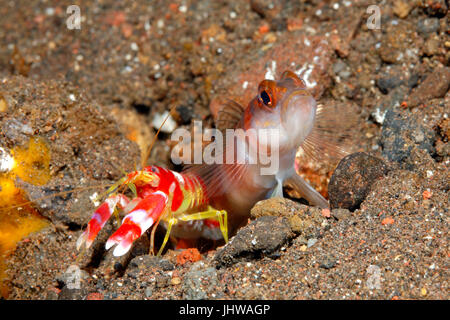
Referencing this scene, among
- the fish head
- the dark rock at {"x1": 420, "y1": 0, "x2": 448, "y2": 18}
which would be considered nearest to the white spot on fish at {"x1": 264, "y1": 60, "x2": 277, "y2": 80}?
the fish head

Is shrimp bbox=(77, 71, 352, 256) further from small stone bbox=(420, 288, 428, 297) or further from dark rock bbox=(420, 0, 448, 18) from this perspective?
dark rock bbox=(420, 0, 448, 18)

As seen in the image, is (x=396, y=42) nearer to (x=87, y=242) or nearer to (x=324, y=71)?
(x=324, y=71)

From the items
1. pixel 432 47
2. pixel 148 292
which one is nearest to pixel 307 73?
pixel 432 47

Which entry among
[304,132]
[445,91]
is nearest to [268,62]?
[304,132]
